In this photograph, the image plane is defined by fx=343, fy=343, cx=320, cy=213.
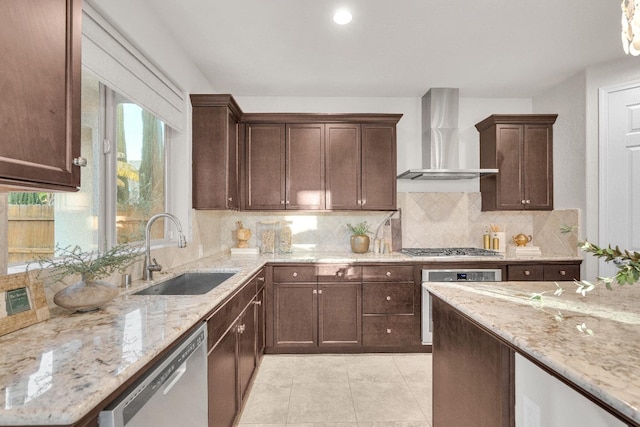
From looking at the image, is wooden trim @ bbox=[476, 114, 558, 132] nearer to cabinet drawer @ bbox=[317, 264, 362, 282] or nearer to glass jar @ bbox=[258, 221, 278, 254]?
cabinet drawer @ bbox=[317, 264, 362, 282]

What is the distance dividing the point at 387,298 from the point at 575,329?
89.2 inches

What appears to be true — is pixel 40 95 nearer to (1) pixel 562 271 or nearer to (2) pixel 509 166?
(2) pixel 509 166

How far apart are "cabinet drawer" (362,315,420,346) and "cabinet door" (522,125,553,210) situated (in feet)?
6.05

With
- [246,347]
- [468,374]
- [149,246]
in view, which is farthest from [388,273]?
[149,246]

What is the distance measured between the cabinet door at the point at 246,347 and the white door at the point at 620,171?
10.5 ft

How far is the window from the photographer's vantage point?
156cm

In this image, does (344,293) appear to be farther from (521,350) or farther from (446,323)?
(521,350)

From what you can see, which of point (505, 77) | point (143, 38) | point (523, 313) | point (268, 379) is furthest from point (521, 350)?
point (505, 77)

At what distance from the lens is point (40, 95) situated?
1.00m

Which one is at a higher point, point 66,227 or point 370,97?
point 370,97

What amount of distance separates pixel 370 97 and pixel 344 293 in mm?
2254

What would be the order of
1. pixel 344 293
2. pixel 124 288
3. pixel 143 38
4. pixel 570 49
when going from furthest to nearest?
pixel 344 293, pixel 570 49, pixel 143 38, pixel 124 288

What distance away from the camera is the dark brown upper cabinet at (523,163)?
3650 millimetres

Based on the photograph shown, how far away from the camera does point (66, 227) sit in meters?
1.79
